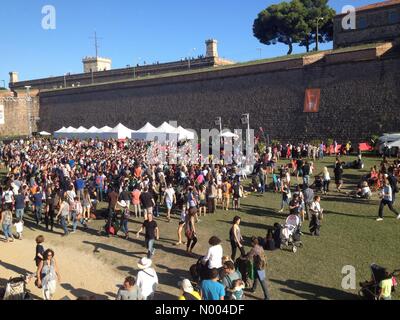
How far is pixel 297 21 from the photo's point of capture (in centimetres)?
4919

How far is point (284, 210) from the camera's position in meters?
13.9

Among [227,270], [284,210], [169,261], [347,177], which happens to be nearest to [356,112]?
[347,177]

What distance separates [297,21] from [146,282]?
1903 inches

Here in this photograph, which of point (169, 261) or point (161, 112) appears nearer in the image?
point (169, 261)

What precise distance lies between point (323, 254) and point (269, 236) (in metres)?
1.32

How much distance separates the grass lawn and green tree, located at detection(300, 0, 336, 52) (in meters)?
39.3

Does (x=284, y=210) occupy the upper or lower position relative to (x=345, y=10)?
lower

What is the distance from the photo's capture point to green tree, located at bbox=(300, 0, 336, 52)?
48750 mm

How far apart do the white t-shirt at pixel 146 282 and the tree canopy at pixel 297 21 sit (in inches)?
1853

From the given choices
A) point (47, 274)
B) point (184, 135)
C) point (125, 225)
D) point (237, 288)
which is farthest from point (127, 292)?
point (184, 135)

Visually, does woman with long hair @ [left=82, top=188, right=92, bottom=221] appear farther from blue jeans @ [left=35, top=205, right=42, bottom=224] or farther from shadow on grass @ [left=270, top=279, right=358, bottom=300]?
shadow on grass @ [left=270, top=279, right=358, bottom=300]

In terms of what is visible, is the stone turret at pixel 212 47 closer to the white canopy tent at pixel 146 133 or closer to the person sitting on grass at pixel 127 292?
the white canopy tent at pixel 146 133

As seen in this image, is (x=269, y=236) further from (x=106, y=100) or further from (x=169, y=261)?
(x=106, y=100)

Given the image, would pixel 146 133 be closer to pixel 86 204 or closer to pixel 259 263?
pixel 86 204
